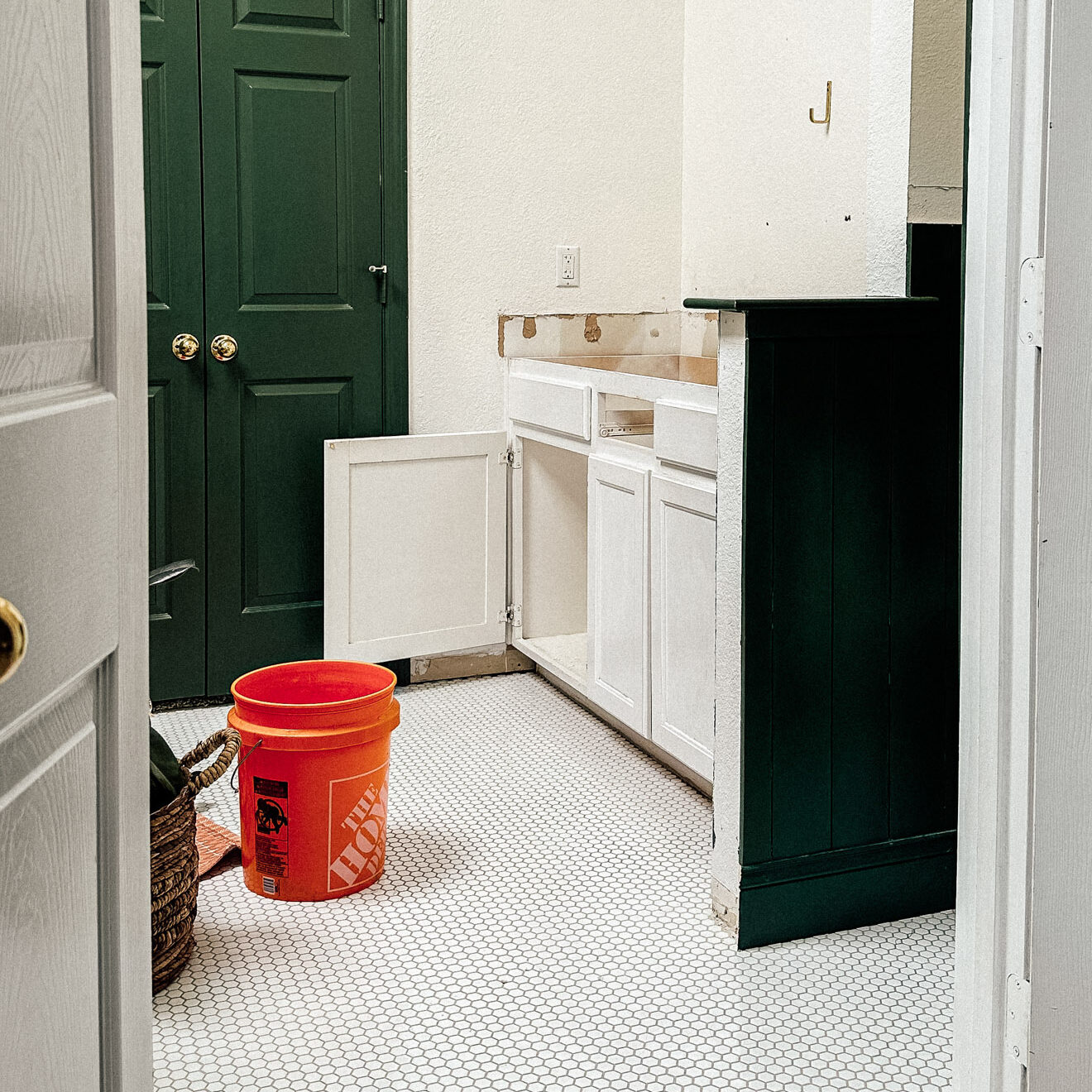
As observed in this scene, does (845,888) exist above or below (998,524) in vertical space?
below

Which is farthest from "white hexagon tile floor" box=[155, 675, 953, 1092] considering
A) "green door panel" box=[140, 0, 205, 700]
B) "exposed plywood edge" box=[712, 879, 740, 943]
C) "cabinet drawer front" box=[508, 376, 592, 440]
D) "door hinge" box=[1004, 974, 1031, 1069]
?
"cabinet drawer front" box=[508, 376, 592, 440]

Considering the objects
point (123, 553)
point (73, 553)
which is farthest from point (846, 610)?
point (73, 553)

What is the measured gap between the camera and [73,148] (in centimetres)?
83

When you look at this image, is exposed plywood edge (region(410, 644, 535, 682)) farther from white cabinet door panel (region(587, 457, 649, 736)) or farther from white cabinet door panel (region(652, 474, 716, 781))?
white cabinet door panel (region(652, 474, 716, 781))

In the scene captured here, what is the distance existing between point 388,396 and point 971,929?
248 centimetres

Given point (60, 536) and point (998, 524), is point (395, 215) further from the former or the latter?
point (60, 536)

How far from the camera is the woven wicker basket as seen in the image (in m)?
1.93

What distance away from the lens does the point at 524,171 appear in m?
3.62

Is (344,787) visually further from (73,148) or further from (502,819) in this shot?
(73,148)

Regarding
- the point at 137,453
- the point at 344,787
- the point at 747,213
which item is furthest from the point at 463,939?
the point at 747,213

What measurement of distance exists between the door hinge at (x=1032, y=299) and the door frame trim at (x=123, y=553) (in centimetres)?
90

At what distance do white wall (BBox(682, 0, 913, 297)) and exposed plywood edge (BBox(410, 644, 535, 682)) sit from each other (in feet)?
4.10

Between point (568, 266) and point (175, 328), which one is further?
point (568, 266)

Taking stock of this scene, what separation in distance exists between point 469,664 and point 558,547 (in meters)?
0.46
